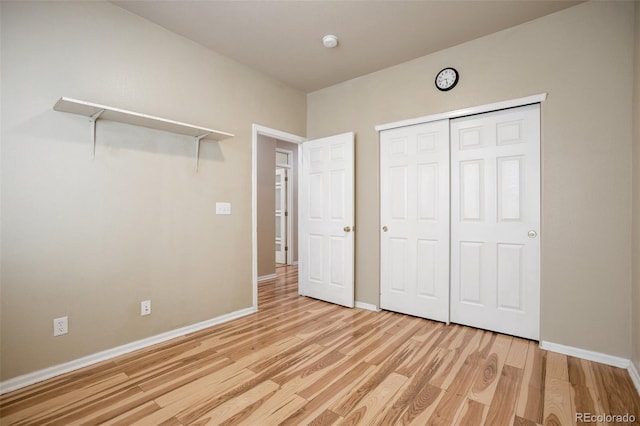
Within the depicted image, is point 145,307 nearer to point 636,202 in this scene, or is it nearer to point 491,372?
point 491,372

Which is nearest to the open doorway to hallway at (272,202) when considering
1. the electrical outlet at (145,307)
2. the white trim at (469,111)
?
the electrical outlet at (145,307)

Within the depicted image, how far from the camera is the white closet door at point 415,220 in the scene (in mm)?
Result: 3141

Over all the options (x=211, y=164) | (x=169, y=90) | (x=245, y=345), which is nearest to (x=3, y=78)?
(x=169, y=90)

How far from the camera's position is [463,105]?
3.00m

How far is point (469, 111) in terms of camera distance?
2941 millimetres

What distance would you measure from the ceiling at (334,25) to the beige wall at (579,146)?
0.26 metres

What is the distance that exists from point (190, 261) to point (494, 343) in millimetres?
2807

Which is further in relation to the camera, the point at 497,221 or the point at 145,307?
the point at 497,221

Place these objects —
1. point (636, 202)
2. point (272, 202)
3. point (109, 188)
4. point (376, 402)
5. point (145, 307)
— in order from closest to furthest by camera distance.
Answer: point (376, 402) → point (636, 202) → point (109, 188) → point (145, 307) → point (272, 202)

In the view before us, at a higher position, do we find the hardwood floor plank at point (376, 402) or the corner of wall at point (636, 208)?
the corner of wall at point (636, 208)

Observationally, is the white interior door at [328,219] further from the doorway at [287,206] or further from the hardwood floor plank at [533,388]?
the doorway at [287,206]

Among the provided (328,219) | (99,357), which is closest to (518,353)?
(328,219)

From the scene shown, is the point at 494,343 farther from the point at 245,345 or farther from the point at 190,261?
the point at 190,261

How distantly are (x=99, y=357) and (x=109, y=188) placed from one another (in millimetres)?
1290
